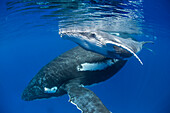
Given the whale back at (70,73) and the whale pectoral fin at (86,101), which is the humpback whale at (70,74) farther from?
the whale pectoral fin at (86,101)

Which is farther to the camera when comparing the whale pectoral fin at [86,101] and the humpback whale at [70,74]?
the humpback whale at [70,74]

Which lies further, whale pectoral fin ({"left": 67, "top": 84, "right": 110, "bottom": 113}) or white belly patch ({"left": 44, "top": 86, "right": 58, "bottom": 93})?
white belly patch ({"left": 44, "top": 86, "right": 58, "bottom": 93})

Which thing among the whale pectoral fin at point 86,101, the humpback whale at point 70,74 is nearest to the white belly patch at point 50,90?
the humpback whale at point 70,74

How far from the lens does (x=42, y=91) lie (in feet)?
16.6

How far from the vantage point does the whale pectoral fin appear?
311cm

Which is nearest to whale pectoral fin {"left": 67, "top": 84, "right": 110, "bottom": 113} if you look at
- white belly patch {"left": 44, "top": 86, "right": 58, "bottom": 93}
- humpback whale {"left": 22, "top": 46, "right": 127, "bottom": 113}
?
humpback whale {"left": 22, "top": 46, "right": 127, "bottom": 113}

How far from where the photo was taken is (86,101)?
133 inches

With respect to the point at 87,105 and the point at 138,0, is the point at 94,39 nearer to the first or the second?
the point at 87,105

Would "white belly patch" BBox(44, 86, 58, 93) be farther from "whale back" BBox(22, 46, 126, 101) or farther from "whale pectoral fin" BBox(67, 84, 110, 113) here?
"whale pectoral fin" BBox(67, 84, 110, 113)

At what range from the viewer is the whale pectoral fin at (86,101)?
3.11 m

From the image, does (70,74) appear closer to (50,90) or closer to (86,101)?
(50,90)

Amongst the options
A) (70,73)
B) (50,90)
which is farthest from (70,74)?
(50,90)

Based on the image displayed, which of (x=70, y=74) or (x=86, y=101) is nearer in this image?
(x=86, y=101)

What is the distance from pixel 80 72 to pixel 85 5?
6.48 metres
